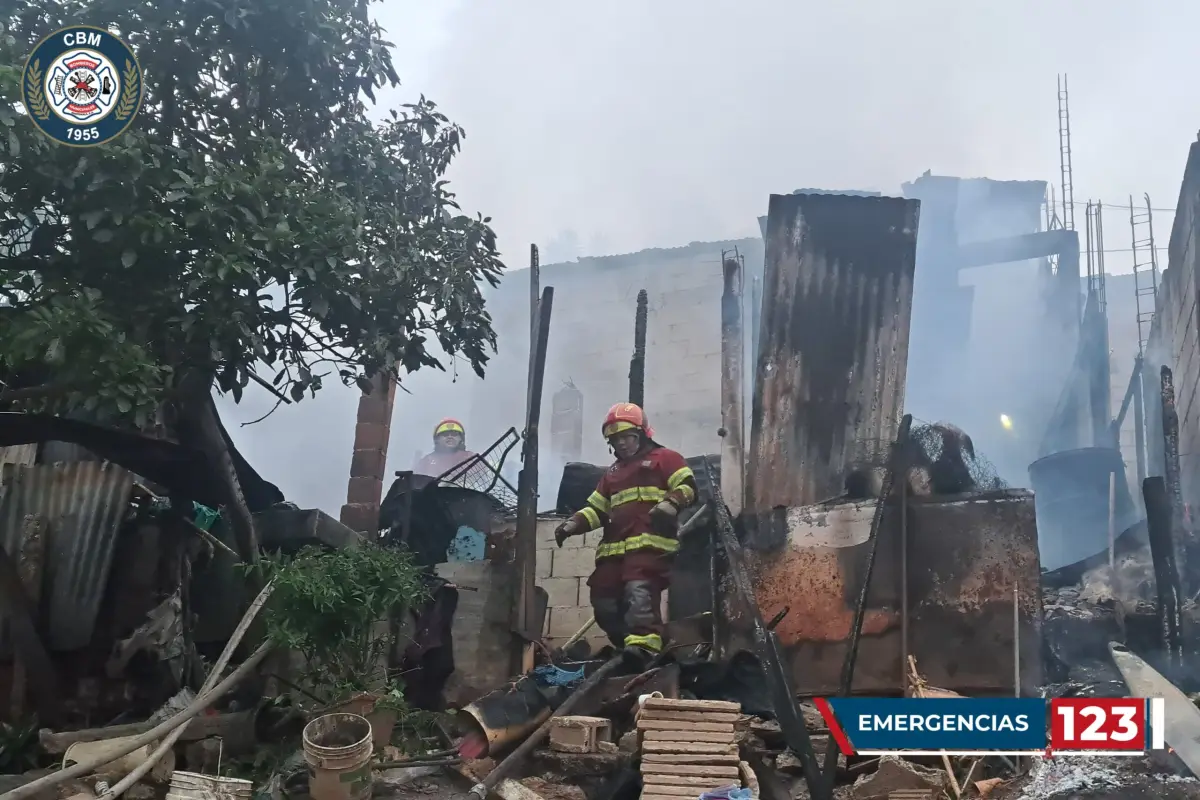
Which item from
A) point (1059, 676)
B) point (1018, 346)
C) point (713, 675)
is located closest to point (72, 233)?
point (713, 675)

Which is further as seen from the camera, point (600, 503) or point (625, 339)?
point (625, 339)

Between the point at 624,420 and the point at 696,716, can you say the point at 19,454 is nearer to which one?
the point at 624,420

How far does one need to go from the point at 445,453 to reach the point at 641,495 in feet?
26.3

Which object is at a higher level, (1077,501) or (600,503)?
(1077,501)

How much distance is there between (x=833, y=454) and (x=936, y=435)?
0.95 metres

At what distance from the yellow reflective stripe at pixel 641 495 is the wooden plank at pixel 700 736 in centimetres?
217

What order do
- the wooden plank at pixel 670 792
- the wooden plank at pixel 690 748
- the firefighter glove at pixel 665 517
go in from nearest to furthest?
the wooden plank at pixel 670 792, the wooden plank at pixel 690 748, the firefighter glove at pixel 665 517

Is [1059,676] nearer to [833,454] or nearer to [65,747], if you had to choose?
[833,454]

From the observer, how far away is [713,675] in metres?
6.37

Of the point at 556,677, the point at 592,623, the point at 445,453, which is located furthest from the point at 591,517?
the point at 445,453

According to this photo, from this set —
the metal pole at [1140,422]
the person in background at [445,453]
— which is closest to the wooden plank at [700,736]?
the person in background at [445,453]

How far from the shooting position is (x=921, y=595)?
22.4 ft

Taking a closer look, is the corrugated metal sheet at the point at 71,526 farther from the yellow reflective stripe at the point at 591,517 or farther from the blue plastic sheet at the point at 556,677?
the yellow reflective stripe at the point at 591,517

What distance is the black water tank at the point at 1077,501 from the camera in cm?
1605
